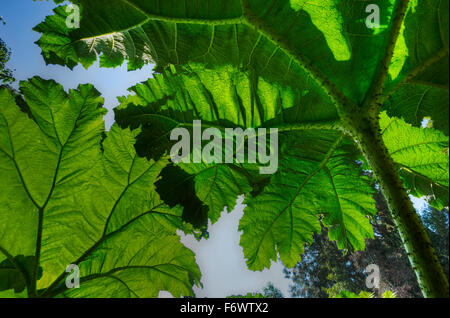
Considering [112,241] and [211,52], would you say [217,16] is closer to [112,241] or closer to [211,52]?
[211,52]

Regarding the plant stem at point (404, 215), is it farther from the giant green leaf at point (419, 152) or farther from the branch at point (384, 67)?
the giant green leaf at point (419, 152)

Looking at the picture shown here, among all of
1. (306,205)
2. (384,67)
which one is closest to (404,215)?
(384,67)

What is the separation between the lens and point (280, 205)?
1560mm

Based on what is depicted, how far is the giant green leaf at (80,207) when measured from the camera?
1.07m

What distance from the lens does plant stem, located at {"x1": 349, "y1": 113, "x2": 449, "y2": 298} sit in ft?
2.45

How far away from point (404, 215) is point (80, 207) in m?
1.16

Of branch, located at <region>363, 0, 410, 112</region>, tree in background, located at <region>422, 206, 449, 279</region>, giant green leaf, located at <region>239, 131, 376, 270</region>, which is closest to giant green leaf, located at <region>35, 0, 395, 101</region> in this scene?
branch, located at <region>363, 0, 410, 112</region>

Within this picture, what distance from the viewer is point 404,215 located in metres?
0.85

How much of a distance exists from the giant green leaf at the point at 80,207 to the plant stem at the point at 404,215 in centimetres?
78

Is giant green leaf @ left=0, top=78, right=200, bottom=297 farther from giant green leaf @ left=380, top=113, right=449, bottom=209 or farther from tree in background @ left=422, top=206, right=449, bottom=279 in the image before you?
tree in background @ left=422, top=206, right=449, bottom=279

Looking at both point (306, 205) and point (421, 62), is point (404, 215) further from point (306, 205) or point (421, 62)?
point (306, 205)

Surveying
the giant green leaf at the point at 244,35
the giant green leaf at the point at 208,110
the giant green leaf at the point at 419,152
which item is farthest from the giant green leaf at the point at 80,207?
the giant green leaf at the point at 419,152

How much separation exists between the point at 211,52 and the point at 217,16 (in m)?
0.15
